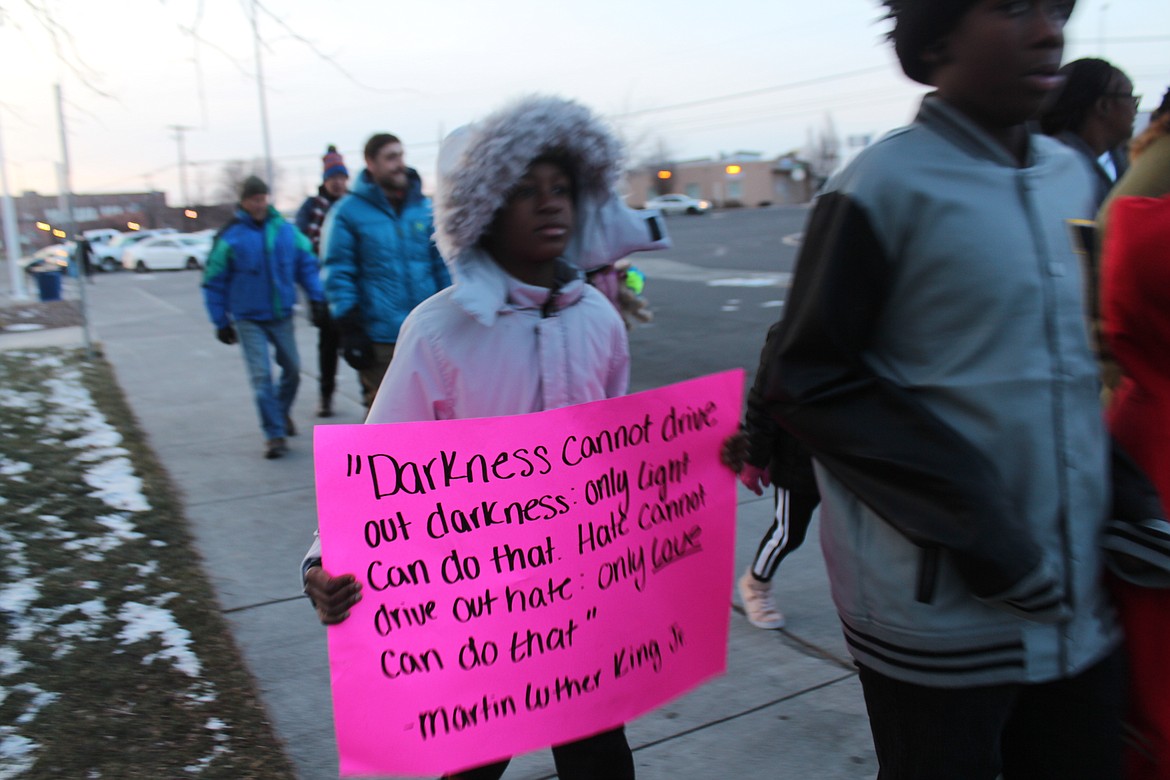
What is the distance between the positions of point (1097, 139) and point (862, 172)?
8.83ft

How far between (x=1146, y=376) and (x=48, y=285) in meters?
24.8

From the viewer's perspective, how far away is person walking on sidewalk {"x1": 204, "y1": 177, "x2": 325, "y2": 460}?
21.0 ft

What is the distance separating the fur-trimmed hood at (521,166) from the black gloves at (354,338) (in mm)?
3083

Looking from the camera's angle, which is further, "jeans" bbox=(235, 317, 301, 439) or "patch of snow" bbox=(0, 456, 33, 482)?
"jeans" bbox=(235, 317, 301, 439)

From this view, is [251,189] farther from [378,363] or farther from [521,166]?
[521,166]

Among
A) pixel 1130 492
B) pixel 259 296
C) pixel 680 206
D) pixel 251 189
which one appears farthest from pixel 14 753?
pixel 680 206

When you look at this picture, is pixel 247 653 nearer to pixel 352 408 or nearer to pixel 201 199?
pixel 352 408

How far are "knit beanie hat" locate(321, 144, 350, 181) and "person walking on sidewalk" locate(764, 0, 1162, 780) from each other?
21.0 ft

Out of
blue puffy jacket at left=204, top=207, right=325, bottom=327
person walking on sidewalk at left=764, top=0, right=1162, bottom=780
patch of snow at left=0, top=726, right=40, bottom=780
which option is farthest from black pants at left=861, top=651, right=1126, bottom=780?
blue puffy jacket at left=204, top=207, right=325, bottom=327

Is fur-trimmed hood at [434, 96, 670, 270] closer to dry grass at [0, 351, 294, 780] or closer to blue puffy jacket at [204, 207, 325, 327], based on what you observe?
dry grass at [0, 351, 294, 780]

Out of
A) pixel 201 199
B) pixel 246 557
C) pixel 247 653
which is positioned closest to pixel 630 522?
pixel 247 653

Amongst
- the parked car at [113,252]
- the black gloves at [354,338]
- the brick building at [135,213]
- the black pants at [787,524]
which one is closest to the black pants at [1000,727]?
the black pants at [787,524]

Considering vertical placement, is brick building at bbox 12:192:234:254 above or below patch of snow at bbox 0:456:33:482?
above

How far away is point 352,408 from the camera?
789cm
